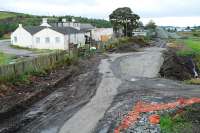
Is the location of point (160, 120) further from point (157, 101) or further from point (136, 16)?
point (136, 16)

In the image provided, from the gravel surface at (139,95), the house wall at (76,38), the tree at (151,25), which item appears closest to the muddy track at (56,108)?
the gravel surface at (139,95)

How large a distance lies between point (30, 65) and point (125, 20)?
77.6 metres

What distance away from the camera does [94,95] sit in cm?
2475

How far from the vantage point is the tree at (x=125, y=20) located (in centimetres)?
10475

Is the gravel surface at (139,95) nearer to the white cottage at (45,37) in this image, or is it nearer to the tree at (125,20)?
the white cottage at (45,37)

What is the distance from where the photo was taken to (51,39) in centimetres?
6681

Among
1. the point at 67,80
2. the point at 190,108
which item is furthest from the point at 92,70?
the point at 190,108

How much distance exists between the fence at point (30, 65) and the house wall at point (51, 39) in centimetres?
2654

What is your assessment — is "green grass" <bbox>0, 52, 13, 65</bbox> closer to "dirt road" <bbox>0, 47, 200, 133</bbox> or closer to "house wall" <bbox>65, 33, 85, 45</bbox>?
"dirt road" <bbox>0, 47, 200, 133</bbox>

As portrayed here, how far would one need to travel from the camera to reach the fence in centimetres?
2608

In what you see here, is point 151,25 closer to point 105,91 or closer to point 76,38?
point 76,38

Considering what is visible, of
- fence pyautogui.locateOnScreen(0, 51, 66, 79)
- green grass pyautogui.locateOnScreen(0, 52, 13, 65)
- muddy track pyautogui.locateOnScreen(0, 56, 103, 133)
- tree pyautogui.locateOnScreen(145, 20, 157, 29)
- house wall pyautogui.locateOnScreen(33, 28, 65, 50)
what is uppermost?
tree pyautogui.locateOnScreen(145, 20, 157, 29)

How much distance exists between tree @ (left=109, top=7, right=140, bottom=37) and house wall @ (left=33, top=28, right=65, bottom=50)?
39.3 metres

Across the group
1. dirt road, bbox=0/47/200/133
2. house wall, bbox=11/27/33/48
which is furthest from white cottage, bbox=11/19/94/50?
dirt road, bbox=0/47/200/133
